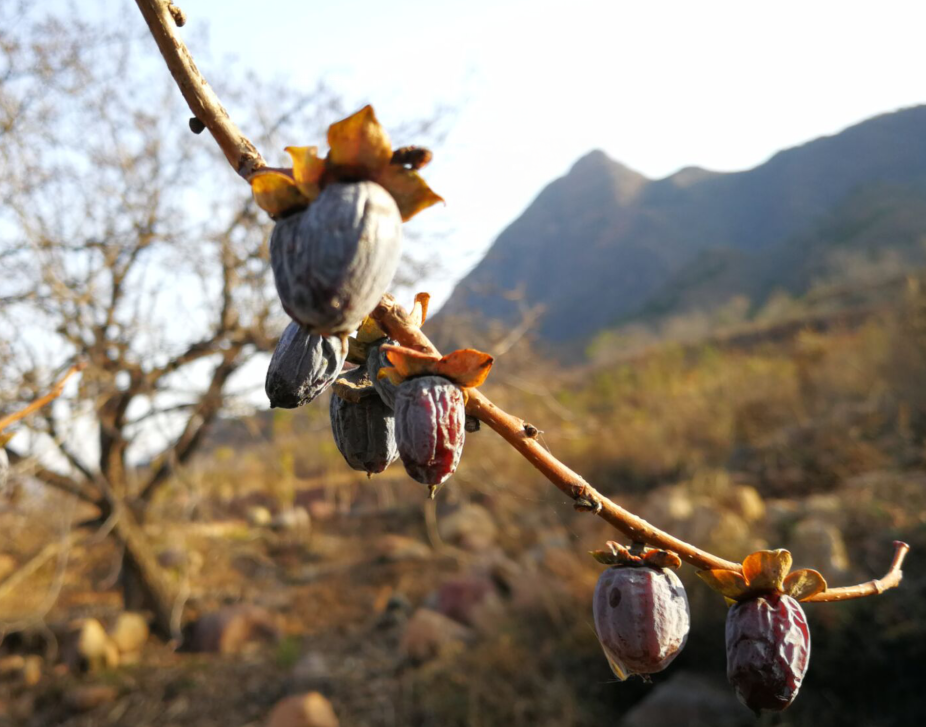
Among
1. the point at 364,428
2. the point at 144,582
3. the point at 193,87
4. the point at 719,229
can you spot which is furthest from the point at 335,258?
the point at 719,229

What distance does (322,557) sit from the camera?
790 cm

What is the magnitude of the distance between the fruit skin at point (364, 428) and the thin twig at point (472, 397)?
110 millimetres

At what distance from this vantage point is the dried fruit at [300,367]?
23.8 inches

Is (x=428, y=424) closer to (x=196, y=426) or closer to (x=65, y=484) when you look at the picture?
(x=65, y=484)

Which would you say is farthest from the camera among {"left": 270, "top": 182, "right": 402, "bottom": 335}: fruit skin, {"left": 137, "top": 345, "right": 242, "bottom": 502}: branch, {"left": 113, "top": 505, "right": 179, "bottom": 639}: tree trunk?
{"left": 113, "top": 505, "right": 179, "bottom": 639}: tree trunk

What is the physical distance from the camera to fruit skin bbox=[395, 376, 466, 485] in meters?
0.54

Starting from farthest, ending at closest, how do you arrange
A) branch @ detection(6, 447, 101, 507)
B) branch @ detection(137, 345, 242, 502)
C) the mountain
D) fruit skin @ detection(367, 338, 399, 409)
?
the mountain → branch @ detection(137, 345, 242, 502) → branch @ detection(6, 447, 101, 507) → fruit skin @ detection(367, 338, 399, 409)

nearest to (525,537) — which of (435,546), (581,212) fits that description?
(435,546)

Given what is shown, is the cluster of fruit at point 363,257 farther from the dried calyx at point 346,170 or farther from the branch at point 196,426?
the branch at point 196,426

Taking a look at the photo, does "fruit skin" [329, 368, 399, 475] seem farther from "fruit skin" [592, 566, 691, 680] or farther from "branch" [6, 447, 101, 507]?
"branch" [6, 447, 101, 507]

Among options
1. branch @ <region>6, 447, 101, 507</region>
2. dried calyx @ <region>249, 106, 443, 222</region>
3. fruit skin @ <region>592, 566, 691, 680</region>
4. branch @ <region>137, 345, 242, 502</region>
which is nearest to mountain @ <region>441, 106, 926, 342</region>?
branch @ <region>137, 345, 242, 502</region>

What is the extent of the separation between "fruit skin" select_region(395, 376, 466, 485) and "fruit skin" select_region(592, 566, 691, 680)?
0.85ft

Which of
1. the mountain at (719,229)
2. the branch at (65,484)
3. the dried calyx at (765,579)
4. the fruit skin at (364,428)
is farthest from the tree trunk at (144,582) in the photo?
the mountain at (719,229)

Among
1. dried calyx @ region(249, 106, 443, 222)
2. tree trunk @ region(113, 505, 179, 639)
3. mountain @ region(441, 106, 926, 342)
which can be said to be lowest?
tree trunk @ region(113, 505, 179, 639)
